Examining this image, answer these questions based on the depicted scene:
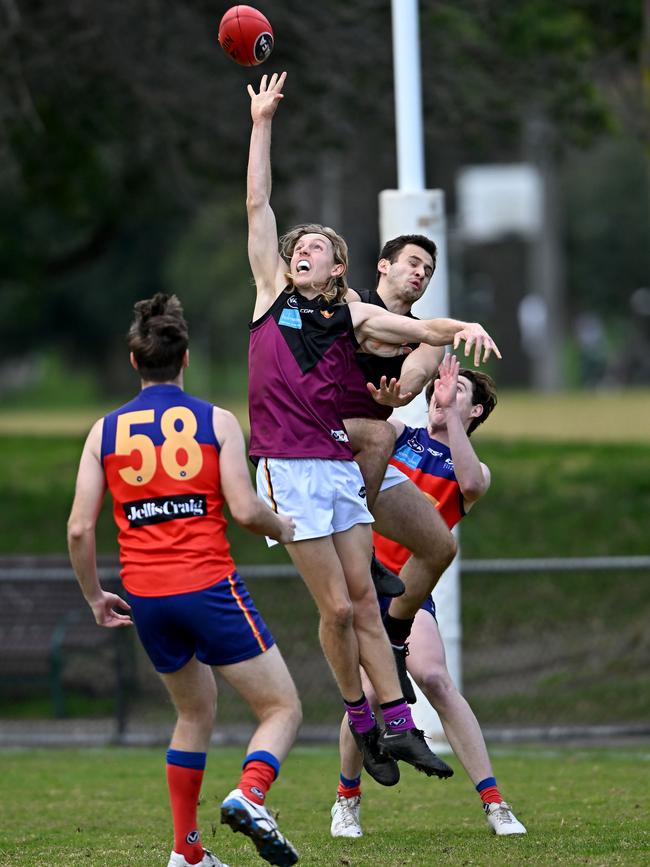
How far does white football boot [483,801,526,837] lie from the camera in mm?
7441

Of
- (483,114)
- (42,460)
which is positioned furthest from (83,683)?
(483,114)

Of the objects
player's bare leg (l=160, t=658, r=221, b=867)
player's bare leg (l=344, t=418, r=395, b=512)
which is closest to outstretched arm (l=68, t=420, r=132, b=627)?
player's bare leg (l=160, t=658, r=221, b=867)

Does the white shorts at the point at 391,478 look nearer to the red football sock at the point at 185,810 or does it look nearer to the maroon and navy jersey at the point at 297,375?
the maroon and navy jersey at the point at 297,375

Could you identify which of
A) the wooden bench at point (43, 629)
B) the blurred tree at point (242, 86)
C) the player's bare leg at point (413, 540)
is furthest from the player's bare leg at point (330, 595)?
the blurred tree at point (242, 86)

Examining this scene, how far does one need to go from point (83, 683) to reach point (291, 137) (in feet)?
22.1

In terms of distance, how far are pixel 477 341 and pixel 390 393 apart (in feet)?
2.58

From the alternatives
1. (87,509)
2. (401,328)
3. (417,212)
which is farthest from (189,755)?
(417,212)

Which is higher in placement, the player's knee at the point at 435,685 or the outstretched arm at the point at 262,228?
the outstretched arm at the point at 262,228

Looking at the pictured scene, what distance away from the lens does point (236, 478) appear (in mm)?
6090

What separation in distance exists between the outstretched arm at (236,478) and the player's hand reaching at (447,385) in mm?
1699

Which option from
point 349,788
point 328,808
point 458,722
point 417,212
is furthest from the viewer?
point 417,212

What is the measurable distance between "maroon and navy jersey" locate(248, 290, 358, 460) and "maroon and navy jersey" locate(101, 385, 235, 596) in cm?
93

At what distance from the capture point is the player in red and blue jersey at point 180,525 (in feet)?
20.0

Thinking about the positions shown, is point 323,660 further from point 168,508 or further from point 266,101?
point 168,508
